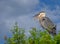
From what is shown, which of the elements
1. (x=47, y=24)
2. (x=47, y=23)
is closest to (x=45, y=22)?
(x=47, y=23)

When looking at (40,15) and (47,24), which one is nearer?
(47,24)

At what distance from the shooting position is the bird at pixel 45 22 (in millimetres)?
10439

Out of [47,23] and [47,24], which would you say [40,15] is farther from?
[47,24]

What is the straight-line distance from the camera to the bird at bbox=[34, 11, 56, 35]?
1044cm

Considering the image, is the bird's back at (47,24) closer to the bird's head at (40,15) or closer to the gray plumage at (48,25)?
the gray plumage at (48,25)

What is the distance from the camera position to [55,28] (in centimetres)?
1062

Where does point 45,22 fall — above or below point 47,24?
above

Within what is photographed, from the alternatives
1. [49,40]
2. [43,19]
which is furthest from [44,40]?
[43,19]

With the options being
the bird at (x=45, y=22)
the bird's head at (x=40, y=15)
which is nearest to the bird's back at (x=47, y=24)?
the bird at (x=45, y=22)

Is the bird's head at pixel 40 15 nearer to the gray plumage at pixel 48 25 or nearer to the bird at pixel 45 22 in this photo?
the bird at pixel 45 22

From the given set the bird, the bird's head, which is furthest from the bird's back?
the bird's head

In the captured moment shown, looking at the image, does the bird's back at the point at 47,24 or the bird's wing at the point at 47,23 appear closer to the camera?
the bird's back at the point at 47,24

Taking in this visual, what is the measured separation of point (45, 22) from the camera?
11422 mm

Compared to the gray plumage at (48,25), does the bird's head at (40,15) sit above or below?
above
